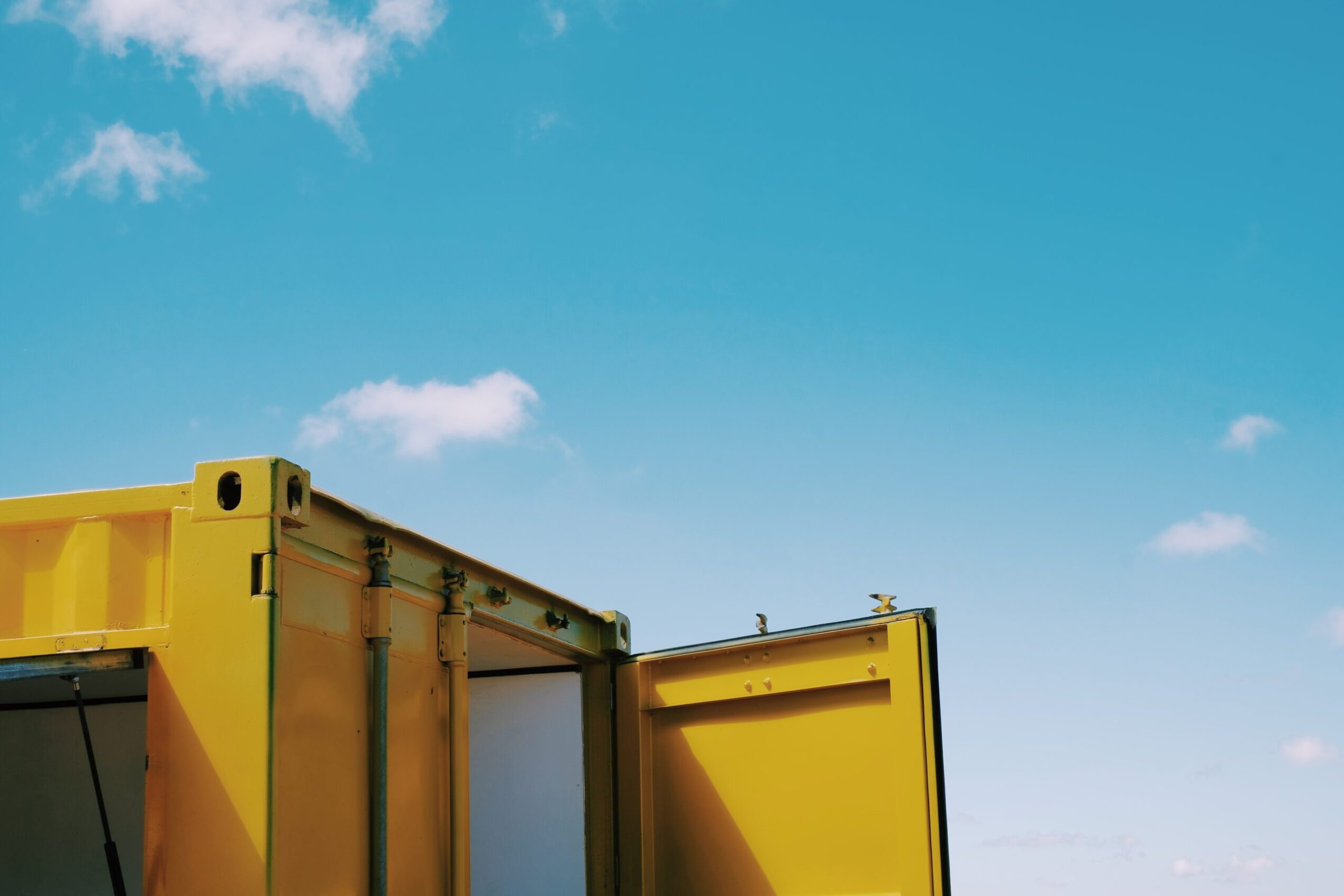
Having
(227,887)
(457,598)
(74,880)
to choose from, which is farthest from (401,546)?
(74,880)

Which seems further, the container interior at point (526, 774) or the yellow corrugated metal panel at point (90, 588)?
the container interior at point (526, 774)

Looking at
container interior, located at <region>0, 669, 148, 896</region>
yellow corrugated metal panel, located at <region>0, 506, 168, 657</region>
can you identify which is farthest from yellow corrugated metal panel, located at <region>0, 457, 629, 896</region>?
container interior, located at <region>0, 669, 148, 896</region>

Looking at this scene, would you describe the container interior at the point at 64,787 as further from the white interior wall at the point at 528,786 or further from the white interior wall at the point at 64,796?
the white interior wall at the point at 528,786

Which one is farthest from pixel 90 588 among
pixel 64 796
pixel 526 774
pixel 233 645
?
pixel 64 796

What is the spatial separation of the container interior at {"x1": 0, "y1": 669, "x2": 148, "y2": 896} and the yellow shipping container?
0.05 ft

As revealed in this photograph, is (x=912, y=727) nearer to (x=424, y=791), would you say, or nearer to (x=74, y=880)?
(x=424, y=791)

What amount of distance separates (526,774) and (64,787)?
2.67 metres

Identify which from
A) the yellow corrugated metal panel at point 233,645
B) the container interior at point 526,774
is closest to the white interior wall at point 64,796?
the container interior at point 526,774

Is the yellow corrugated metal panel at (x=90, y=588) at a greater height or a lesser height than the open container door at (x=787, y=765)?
greater

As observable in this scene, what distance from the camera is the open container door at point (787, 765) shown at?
6.00 meters

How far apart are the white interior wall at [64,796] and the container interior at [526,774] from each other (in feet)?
6.68

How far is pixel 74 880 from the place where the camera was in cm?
747

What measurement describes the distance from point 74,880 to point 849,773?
436 centimetres

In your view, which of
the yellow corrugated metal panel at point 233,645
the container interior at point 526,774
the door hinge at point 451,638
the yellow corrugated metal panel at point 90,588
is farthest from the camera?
the container interior at point 526,774
